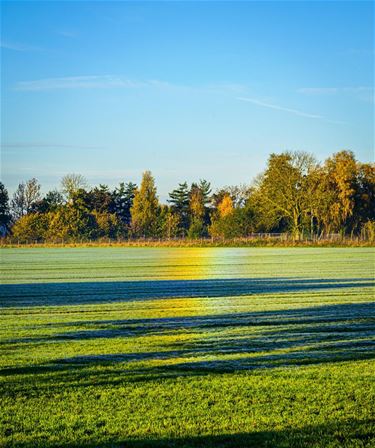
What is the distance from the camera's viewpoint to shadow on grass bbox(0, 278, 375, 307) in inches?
748

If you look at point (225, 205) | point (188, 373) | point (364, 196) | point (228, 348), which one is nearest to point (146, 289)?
point (228, 348)

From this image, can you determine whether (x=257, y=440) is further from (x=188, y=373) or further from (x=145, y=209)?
(x=145, y=209)

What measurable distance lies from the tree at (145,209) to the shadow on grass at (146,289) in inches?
2918

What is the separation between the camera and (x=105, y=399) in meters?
7.43

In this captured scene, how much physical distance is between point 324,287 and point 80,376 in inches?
583

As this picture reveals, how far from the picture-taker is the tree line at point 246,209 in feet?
286

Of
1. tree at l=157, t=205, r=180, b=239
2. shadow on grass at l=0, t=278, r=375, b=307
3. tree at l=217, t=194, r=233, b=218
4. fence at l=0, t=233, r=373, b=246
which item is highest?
tree at l=217, t=194, r=233, b=218

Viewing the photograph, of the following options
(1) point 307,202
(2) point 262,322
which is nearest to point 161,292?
(2) point 262,322

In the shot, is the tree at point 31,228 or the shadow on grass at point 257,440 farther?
the tree at point 31,228

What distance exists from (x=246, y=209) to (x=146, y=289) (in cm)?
6945

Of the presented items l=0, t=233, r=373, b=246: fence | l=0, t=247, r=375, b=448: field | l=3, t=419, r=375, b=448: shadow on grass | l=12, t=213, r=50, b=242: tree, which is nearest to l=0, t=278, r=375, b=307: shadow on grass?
l=0, t=247, r=375, b=448: field

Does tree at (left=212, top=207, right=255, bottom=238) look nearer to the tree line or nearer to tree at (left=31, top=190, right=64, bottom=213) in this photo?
the tree line

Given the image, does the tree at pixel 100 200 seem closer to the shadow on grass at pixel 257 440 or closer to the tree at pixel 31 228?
the tree at pixel 31 228

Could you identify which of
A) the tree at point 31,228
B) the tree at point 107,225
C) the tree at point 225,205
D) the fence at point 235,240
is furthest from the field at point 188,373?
the tree at point 225,205
